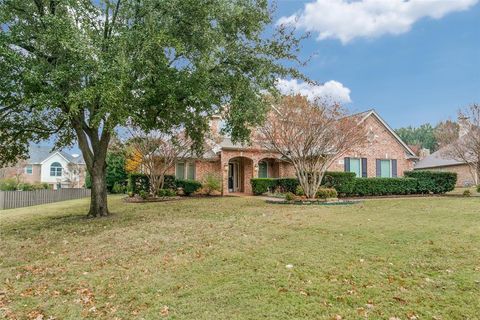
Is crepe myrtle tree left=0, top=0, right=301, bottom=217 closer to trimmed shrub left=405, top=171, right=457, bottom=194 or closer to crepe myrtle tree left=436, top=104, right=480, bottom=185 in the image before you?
crepe myrtle tree left=436, top=104, right=480, bottom=185

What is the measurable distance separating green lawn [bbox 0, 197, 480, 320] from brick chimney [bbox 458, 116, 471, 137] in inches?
467

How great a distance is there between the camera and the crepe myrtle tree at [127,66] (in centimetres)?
905

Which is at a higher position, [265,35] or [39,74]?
[265,35]

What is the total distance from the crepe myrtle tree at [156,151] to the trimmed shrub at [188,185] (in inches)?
52.5

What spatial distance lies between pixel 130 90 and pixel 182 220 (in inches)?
175

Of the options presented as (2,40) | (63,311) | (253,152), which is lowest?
(63,311)

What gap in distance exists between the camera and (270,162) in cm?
2659

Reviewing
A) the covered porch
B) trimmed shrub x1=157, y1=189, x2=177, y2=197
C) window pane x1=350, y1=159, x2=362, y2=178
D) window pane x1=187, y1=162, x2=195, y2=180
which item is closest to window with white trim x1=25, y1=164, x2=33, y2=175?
window pane x1=187, y1=162, x2=195, y2=180

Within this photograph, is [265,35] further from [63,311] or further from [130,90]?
[63,311]

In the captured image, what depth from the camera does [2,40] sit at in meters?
8.94

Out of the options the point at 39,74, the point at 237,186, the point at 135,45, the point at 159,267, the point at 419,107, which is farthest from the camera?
the point at 237,186

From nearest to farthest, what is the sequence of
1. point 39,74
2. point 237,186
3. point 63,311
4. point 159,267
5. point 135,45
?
point 63,311, point 159,267, point 39,74, point 135,45, point 237,186

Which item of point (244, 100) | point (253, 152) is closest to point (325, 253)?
point (244, 100)

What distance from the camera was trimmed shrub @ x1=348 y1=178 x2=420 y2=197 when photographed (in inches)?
797
